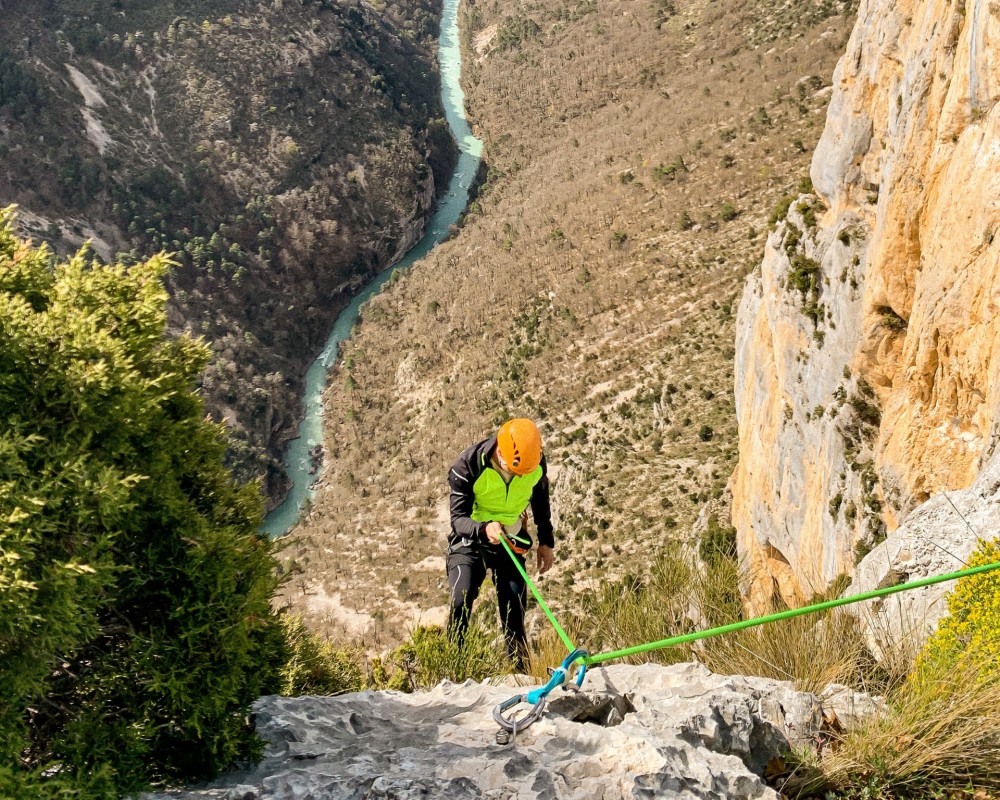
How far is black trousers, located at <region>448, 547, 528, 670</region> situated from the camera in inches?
247

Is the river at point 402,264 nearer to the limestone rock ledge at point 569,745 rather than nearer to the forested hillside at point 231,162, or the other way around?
the forested hillside at point 231,162

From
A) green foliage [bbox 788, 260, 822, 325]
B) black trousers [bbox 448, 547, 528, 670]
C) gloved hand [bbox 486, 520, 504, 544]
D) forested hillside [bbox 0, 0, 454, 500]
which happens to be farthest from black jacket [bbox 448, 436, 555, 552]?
forested hillside [bbox 0, 0, 454, 500]

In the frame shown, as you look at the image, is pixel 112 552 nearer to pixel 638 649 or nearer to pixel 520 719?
pixel 520 719

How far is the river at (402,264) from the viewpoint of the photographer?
5609cm

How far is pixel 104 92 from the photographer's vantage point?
63.3m

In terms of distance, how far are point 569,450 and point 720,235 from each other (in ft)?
52.2

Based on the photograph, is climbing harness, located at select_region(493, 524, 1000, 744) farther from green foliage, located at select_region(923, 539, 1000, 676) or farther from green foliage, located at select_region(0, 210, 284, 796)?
green foliage, located at select_region(0, 210, 284, 796)

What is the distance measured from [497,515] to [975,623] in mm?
3624

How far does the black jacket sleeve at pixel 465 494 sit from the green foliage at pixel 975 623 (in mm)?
3463

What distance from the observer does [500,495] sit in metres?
6.29

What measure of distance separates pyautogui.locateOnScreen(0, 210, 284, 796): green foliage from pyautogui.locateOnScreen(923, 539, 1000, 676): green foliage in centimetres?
369

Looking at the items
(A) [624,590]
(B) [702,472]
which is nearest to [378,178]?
(B) [702,472]

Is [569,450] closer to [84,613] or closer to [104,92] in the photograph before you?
[84,613]

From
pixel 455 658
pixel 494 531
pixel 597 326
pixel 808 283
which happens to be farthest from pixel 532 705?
pixel 597 326
